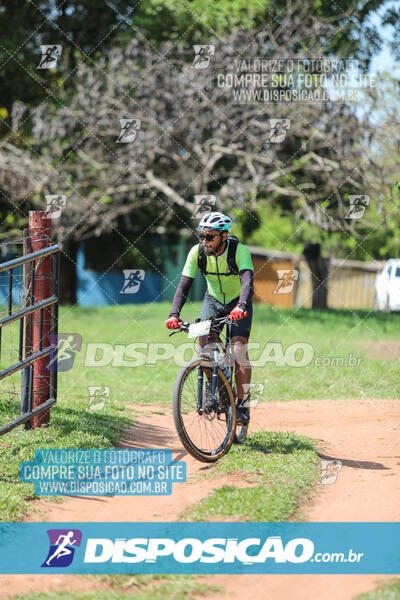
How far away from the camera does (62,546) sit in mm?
4395

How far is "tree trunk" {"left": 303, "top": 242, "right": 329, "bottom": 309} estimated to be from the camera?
899 inches

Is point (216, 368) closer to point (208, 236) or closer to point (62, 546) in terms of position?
point (208, 236)

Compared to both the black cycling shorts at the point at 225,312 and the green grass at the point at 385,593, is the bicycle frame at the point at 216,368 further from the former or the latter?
the green grass at the point at 385,593

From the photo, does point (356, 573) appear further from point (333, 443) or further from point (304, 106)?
point (304, 106)

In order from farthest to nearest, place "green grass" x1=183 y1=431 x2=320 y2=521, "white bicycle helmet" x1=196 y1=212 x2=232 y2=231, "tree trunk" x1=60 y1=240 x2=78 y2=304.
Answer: "tree trunk" x1=60 y1=240 x2=78 y2=304
"white bicycle helmet" x1=196 y1=212 x2=232 y2=231
"green grass" x1=183 y1=431 x2=320 y2=521

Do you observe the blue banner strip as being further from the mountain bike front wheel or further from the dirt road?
the mountain bike front wheel

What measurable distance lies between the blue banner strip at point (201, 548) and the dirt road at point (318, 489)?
13 cm

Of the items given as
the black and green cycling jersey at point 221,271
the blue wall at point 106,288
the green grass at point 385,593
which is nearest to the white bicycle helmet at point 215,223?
the black and green cycling jersey at point 221,271

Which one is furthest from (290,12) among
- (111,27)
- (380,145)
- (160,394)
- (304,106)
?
(160,394)

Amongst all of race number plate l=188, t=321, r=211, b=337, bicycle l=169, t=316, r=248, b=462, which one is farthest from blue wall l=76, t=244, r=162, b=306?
race number plate l=188, t=321, r=211, b=337

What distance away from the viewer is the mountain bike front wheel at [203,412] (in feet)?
19.2

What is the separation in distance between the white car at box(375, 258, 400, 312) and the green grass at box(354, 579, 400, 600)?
20.2m

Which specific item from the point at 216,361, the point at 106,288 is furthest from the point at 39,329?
the point at 106,288

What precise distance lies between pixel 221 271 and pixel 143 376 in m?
5.98
